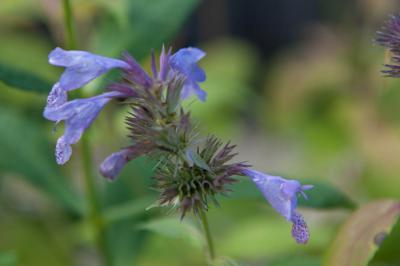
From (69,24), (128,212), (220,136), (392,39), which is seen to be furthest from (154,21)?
(220,136)

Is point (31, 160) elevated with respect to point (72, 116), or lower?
lower

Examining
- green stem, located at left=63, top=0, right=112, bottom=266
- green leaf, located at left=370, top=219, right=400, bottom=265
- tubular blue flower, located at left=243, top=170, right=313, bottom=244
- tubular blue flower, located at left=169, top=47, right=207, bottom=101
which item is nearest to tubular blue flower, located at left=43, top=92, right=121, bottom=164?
tubular blue flower, located at left=169, top=47, right=207, bottom=101

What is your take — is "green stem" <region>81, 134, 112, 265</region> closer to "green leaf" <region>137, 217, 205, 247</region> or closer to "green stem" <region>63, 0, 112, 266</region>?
"green stem" <region>63, 0, 112, 266</region>

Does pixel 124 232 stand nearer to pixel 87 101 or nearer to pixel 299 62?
pixel 87 101

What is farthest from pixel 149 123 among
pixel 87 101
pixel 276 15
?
pixel 276 15

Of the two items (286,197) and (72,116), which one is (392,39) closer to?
(286,197)

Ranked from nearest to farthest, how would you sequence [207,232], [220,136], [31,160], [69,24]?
1. [207,232]
2. [69,24]
3. [31,160]
4. [220,136]

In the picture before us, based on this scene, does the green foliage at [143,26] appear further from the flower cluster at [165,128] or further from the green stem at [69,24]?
the flower cluster at [165,128]
